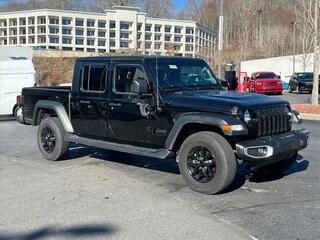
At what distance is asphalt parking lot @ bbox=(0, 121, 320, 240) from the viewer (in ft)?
17.4

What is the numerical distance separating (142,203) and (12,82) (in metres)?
13.0

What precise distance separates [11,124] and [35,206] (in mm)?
10618

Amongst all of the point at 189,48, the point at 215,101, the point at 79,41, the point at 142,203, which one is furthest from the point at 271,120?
the point at 189,48

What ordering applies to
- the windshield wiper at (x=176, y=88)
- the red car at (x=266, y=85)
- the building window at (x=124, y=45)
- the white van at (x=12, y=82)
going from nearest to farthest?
the windshield wiper at (x=176, y=88), the white van at (x=12, y=82), the red car at (x=266, y=85), the building window at (x=124, y=45)

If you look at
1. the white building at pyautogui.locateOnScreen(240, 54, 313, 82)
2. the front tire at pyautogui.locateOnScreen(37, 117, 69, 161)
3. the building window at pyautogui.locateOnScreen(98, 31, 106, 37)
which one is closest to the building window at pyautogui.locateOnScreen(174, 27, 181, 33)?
the building window at pyautogui.locateOnScreen(98, 31, 106, 37)

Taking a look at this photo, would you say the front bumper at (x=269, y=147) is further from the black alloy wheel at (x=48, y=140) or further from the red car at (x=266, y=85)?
the red car at (x=266, y=85)

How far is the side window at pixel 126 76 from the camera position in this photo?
783cm

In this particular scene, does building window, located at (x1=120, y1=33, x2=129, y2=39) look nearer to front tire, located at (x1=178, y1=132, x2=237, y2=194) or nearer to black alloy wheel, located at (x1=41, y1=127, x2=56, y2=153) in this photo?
black alloy wheel, located at (x1=41, y1=127, x2=56, y2=153)

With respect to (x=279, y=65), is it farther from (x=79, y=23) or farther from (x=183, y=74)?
(x=79, y=23)

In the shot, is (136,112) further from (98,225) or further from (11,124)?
(11,124)

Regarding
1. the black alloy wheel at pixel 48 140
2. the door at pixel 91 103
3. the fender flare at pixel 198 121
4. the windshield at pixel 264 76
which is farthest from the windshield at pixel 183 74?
the windshield at pixel 264 76

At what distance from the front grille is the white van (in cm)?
1262

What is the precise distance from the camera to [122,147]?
26.0ft

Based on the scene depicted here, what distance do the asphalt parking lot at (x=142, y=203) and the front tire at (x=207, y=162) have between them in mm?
179
